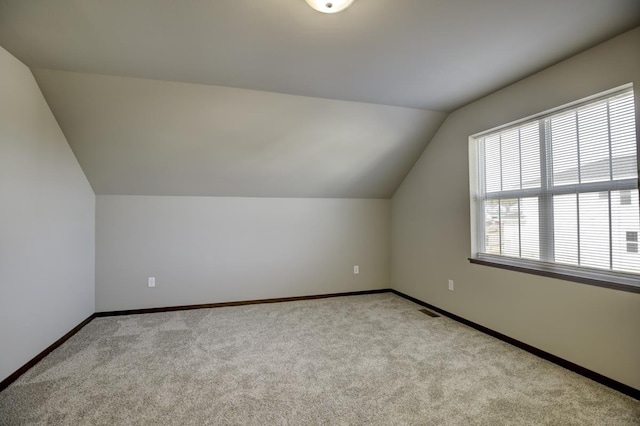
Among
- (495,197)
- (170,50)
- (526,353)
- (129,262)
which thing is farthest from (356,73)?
(129,262)

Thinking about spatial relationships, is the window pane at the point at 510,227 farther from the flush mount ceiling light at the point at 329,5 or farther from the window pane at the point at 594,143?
the flush mount ceiling light at the point at 329,5

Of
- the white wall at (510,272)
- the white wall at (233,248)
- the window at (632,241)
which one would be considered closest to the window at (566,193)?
the window at (632,241)

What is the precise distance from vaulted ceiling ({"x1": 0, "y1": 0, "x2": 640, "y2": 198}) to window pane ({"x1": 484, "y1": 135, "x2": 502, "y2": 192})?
49 cm

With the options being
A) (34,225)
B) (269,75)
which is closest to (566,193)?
(269,75)

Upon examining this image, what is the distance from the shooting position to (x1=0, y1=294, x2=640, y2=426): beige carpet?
1.77 m

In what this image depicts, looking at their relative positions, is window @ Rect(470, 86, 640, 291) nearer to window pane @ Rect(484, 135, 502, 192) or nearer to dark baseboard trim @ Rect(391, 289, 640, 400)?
window pane @ Rect(484, 135, 502, 192)

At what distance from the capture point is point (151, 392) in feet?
6.59

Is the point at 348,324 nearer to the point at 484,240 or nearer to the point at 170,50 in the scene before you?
the point at 484,240

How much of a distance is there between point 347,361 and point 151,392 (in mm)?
1403

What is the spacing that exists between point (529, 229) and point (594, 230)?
0.51 meters

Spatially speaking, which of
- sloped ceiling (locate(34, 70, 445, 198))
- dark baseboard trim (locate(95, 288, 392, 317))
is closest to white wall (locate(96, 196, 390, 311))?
dark baseboard trim (locate(95, 288, 392, 317))

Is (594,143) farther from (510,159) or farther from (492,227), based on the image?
(492,227)

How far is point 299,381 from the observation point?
2.14m

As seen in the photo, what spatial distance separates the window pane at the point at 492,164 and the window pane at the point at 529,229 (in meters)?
0.34
